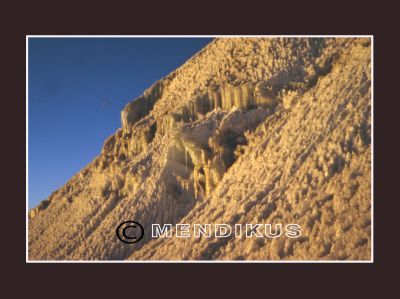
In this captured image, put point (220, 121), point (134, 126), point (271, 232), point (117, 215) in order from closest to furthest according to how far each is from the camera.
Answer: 1. point (271, 232)
2. point (117, 215)
3. point (220, 121)
4. point (134, 126)

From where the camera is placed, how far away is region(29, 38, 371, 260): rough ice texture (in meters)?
9.65

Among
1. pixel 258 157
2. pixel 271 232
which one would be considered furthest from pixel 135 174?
pixel 271 232

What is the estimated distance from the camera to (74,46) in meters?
10.2

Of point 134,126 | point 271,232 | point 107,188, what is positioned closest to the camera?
point 271,232

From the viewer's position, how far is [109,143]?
1274 cm

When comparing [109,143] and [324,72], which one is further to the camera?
[109,143]

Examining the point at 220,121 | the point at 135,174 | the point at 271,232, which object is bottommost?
the point at 271,232

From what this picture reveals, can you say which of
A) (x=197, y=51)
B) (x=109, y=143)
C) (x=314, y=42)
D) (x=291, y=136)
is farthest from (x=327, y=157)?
(x=109, y=143)

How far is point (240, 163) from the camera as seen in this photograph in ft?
37.4

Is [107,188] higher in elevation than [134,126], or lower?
lower

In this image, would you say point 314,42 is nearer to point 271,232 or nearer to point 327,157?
point 327,157

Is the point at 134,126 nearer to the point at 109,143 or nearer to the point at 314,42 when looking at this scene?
the point at 109,143

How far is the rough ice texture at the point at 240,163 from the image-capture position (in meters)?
9.65

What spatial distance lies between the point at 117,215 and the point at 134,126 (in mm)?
3400
